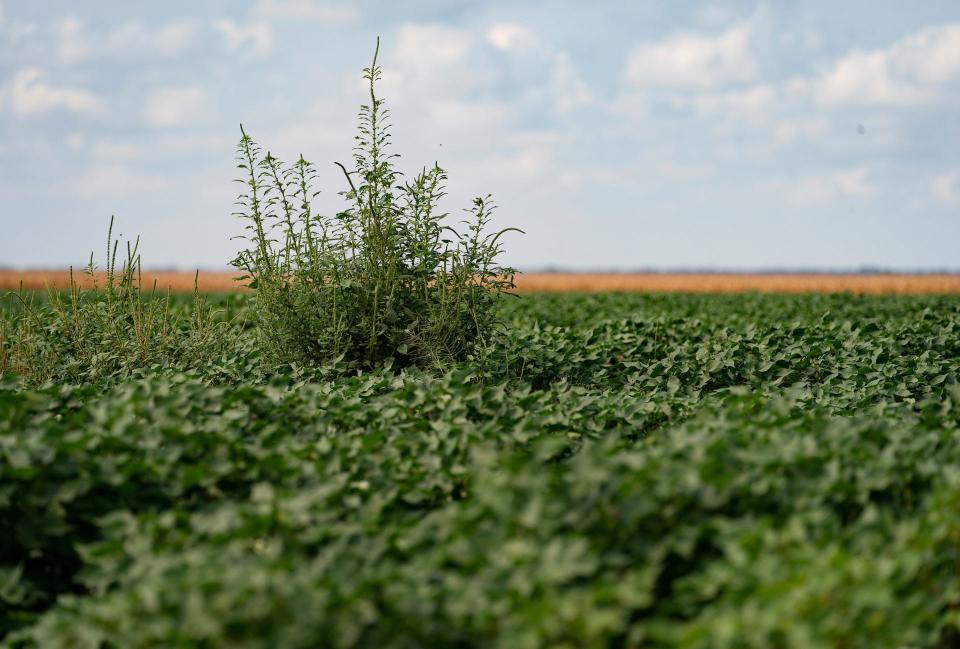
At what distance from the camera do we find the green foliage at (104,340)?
7.90 meters

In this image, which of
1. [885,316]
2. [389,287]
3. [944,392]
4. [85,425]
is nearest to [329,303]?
[389,287]

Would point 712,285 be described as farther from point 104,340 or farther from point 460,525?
point 460,525

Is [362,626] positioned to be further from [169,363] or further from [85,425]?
[169,363]

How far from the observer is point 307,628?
8.98ft

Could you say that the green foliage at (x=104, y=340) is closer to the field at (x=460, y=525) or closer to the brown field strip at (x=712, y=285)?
the field at (x=460, y=525)

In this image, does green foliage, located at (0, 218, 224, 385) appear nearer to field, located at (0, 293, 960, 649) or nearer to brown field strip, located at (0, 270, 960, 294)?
field, located at (0, 293, 960, 649)

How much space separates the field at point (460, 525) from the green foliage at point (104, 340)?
2307 mm

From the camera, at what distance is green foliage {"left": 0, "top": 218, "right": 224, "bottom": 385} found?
25.9 ft

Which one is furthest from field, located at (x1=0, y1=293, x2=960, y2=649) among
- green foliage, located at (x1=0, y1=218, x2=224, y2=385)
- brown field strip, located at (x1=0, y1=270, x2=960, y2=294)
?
brown field strip, located at (x1=0, y1=270, x2=960, y2=294)

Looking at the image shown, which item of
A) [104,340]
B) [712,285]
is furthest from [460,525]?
[712,285]

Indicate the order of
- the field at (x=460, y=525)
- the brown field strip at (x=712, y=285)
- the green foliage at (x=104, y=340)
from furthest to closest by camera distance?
the brown field strip at (x=712, y=285), the green foliage at (x=104, y=340), the field at (x=460, y=525)

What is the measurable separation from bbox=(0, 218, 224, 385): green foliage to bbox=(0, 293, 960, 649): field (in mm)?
2307

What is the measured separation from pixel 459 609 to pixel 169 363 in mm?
5810

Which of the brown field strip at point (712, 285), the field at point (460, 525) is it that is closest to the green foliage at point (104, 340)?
the field at point (460, 525)
